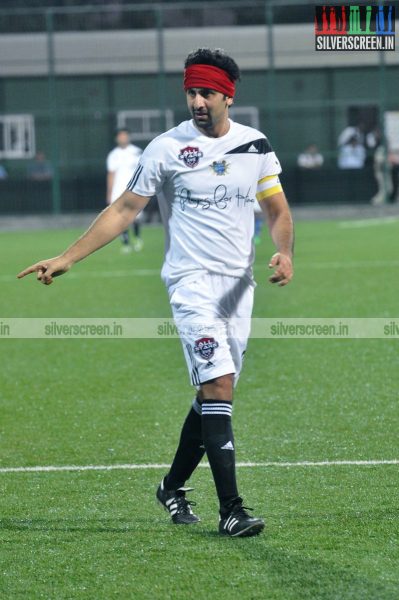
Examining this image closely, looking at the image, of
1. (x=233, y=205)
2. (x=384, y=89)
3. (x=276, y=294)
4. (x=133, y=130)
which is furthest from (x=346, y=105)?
(x=233, y=205)

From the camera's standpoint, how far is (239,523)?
17.2ft

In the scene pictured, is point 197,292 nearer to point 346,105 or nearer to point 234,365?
point 234,365

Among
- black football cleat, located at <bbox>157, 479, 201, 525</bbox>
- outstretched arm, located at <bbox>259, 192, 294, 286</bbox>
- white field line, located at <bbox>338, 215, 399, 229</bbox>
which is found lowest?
white field line, located at <bbox>338, 215, 399, 229</bbox>

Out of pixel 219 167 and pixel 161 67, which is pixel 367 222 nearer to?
pixel 161 67

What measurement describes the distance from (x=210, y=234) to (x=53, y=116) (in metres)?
28.4

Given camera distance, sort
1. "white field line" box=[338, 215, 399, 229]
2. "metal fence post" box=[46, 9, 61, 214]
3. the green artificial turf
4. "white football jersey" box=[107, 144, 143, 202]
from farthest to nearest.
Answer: "metal fence post" box=[46, 9, 61, 214] → "white field line" box=[338, 215, 399, 229] → "white football jersey" box=[107, 144, 143, 202] → the green artificial turf

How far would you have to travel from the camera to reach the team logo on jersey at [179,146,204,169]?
5.44m

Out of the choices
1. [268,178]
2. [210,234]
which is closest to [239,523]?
[210,234]

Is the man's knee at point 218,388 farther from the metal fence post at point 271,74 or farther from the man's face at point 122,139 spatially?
the metal fence post at point 271,74

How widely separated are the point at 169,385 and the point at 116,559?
14.8 ft

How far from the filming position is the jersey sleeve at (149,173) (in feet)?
17.9

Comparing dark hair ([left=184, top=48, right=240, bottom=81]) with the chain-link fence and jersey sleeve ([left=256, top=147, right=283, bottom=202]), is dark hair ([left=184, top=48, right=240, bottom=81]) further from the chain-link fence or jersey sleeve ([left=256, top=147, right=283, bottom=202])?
the chain-link fence

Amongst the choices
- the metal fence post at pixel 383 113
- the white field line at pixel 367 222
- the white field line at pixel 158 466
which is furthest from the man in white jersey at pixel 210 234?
the metal fence post at pixel 383 113

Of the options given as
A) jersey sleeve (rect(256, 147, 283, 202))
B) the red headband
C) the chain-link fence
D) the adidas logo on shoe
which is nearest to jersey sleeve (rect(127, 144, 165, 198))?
the red headband
